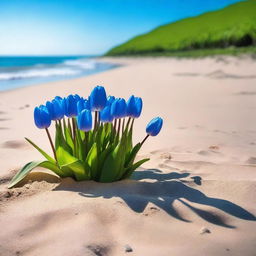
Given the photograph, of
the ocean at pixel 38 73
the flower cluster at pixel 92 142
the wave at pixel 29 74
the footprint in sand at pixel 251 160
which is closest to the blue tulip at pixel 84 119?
the flower cluster at pixel 92 142

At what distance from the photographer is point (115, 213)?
1743 millimetres

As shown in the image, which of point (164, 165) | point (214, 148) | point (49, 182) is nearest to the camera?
point (49, 182)

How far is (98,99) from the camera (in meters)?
2.04

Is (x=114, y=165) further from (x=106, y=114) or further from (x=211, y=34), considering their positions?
(x=211, y=34)

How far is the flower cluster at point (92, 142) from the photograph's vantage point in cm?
204

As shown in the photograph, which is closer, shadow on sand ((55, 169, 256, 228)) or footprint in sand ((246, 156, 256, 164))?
shadow on sand ((55, 169, 256, 228))

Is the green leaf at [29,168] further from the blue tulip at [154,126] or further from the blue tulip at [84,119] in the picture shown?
the blue tulip at [154,126]

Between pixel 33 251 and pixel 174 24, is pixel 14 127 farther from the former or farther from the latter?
pixel 174 24

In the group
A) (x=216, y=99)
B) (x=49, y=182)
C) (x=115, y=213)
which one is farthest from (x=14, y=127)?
(x=216, y=99)

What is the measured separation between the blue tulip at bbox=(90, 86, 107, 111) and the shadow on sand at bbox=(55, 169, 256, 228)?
16.6 inches

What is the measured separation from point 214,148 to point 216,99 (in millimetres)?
3216

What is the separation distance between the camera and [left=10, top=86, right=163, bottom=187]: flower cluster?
204 cm

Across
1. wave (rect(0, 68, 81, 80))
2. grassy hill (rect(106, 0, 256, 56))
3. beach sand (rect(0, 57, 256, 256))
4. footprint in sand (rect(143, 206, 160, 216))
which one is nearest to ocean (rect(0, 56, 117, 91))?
wave (rect(0, 68, 81, 80))

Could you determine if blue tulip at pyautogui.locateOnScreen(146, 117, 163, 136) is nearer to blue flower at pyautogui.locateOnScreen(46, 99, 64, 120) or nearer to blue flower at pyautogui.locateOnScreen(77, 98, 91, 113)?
blue flower at pyautogui.locateOnScreen(77, 98, 91, 113)
